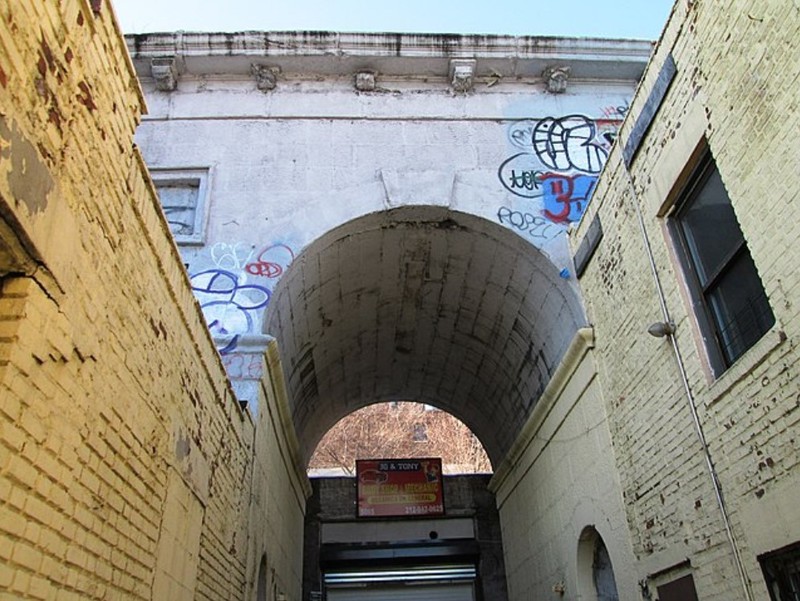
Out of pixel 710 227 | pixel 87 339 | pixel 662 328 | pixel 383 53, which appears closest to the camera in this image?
pixel 87 339

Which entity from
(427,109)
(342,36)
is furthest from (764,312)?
(342,36)

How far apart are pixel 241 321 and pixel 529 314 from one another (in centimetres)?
438

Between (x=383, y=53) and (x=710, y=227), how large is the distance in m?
6.38

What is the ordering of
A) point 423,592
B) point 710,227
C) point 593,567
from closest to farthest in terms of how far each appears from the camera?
point 710,227
point 593,567
point 423,592

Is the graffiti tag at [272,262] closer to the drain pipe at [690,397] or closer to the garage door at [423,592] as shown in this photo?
the drain pipe at [690,397]

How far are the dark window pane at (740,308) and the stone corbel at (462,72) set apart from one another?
20.0 feet

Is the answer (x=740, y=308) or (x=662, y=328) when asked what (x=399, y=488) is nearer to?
(x=662, y=328)

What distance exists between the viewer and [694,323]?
19.5 feet

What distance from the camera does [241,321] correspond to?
868 cm

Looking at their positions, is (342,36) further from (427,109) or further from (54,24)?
(54,24)

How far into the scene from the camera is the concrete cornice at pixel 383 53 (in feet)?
34.5

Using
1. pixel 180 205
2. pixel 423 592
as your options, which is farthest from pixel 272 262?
pixel 423 592

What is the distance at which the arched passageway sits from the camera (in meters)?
9.88

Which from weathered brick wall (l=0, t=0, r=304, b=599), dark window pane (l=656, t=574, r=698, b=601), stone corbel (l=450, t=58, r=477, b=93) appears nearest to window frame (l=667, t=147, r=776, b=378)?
dark window pane (l=656, t=574, r=698, b=601)
